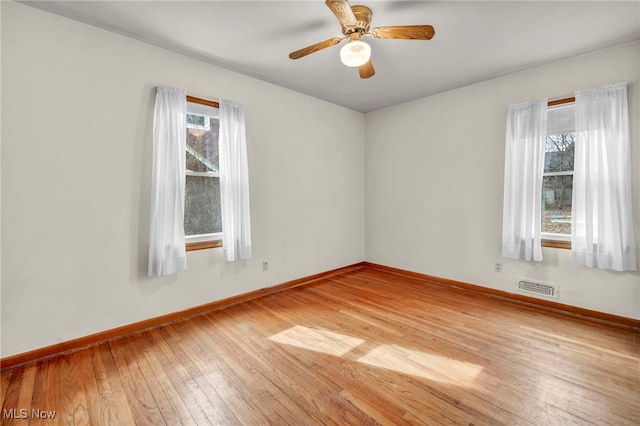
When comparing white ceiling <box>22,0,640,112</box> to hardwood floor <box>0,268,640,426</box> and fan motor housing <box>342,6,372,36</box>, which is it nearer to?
fan motor housing <box>342,6,372,36</box>

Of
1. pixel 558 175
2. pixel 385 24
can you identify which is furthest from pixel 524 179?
pixel 385 24

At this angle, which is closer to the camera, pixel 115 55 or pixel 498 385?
pixel 498 385

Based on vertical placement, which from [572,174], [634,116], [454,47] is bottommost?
[572,174]

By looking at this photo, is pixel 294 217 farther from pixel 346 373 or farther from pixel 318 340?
pixel 346 373

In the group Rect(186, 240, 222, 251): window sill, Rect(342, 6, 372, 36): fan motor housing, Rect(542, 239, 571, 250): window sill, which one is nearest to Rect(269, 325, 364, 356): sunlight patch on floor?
Rect(186, 240, 222, 251): window sill

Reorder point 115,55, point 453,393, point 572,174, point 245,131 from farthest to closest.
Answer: point 245,131 < point 572,174 < point 115,55 < point 453,393

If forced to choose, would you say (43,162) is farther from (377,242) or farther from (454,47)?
(377,242)

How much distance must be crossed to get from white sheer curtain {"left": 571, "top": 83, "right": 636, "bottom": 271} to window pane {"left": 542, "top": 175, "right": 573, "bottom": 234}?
222 mm

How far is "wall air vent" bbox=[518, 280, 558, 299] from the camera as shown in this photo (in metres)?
3.07

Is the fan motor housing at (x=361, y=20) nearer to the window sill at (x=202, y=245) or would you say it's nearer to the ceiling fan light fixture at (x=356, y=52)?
the ceiling fan light fixture at (x=356, y=52)

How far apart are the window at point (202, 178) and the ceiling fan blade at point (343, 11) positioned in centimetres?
176

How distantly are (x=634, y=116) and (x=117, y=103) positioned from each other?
15.7ft

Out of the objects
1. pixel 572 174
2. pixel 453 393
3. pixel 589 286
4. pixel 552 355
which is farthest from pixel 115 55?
pixel 589 286

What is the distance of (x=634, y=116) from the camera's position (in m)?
2.62
